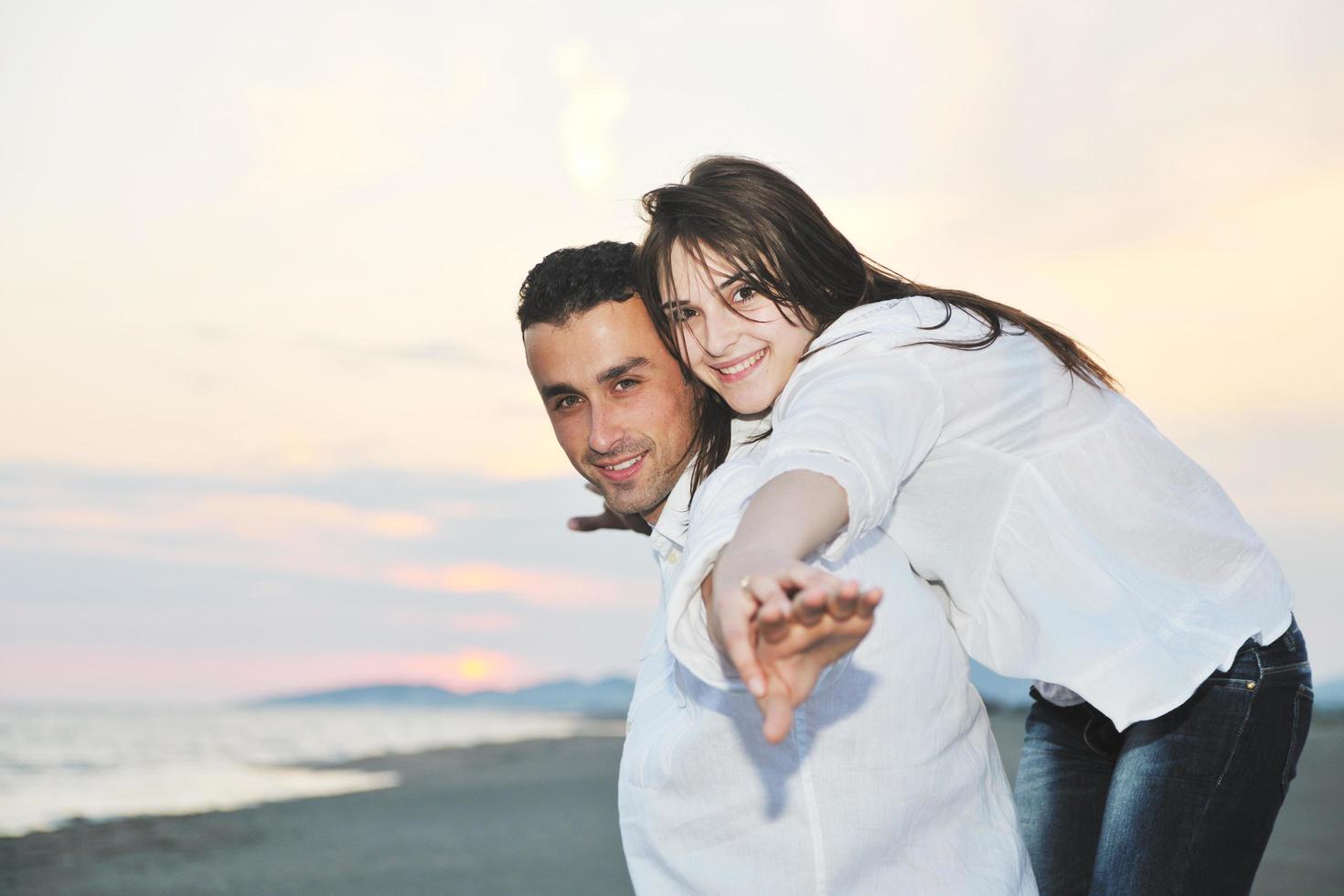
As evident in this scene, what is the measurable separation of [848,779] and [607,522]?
8.85 feet

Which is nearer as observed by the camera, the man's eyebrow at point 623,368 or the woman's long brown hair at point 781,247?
the woman's long brown hair at point 781,247

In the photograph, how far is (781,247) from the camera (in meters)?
2.69

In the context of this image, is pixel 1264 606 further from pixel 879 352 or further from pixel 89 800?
pixel 89 800

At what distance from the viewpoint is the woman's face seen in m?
2.67

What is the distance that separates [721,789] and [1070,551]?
829mm

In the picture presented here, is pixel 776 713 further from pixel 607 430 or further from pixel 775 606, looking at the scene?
pixel 607 430

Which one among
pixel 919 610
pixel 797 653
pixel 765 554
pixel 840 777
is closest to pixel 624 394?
pixel 919 610

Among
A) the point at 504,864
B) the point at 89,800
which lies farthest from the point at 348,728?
the point at 504,864

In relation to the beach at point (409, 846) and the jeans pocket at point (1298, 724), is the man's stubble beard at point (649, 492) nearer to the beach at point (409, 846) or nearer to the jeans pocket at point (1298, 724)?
the jeans pocket at point (1298, 724)

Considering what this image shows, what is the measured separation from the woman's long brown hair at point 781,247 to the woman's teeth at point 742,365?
116 millimetres

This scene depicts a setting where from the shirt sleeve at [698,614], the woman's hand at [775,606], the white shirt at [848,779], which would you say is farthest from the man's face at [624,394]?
the woman's hand at [775,606]

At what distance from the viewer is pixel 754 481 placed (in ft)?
5.60

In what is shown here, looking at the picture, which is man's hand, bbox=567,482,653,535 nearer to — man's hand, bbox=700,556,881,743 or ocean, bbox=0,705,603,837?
man's hand, bbox=700,556,881,743

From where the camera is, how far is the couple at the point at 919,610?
5.19 ft
